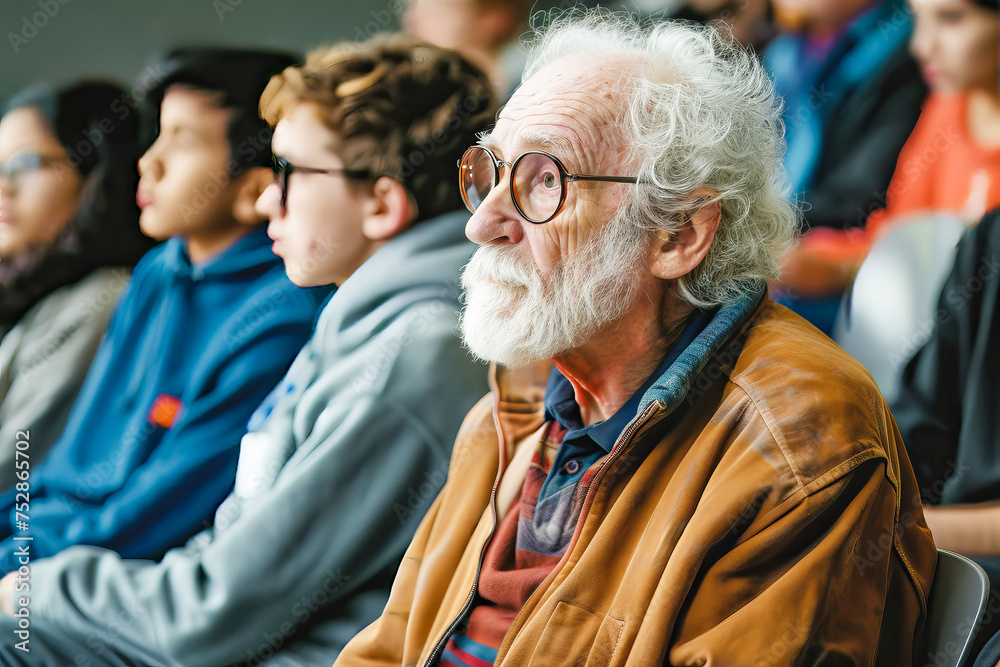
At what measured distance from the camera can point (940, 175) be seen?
1790mm

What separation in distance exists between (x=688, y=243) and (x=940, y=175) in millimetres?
785

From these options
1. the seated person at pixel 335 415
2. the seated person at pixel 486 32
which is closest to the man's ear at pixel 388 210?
the seated person at pixel 335 415

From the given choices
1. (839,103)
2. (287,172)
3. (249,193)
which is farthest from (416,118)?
(839,103)

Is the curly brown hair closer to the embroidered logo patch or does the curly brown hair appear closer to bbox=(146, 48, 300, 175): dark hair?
bbox=(146, 48, 300, 175): dark hair

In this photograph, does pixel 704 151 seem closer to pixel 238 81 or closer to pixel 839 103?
pixel 839 103

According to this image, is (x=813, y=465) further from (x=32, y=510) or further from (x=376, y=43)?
(x=32, y=510)

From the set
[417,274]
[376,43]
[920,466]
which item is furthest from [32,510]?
[920,466]

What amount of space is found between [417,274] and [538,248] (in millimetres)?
676

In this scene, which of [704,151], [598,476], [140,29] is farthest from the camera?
[140,29]

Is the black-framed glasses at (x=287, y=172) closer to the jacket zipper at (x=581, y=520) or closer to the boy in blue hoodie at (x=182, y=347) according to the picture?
the boy in blue hoodie at (x=182, y=347)

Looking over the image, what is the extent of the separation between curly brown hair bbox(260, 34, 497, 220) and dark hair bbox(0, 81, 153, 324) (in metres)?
0.81

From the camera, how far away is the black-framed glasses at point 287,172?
2.13 meters

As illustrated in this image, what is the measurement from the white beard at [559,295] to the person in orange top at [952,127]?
0.77m

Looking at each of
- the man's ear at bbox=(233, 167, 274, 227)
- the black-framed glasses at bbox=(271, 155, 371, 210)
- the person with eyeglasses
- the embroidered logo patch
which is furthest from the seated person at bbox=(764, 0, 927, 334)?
the embroidered logo patch
